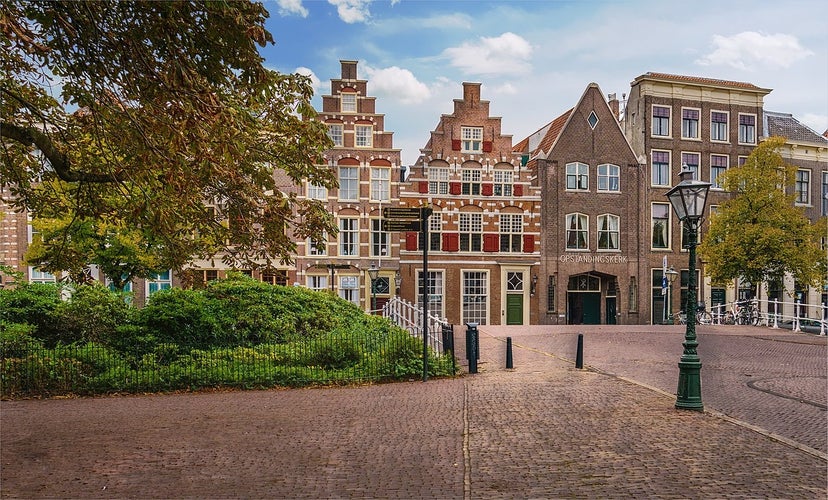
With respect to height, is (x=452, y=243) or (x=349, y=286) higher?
(x=452, y=243)

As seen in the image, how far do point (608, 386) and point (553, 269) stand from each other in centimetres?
2457

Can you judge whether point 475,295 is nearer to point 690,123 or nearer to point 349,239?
point 349,239

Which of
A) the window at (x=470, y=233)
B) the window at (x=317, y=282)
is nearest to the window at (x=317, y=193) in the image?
the window at (x=317, y=282)

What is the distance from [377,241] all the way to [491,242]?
253 inches

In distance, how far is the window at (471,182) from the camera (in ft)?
117

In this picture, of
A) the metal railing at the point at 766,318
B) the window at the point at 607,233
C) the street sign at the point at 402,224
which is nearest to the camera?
the street sign at the point at 402,224

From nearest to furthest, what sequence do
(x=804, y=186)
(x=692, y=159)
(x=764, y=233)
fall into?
(x=764, y=233)
(x=692, y=159)
(x=804, y=186)

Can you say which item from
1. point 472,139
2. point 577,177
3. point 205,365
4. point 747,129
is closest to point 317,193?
point 472,139

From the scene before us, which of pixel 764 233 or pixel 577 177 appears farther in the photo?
pixel 577 177

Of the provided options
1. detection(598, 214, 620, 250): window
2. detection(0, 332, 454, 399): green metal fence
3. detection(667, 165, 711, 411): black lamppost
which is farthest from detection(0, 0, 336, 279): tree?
detection(598, 214, 620, 250): window

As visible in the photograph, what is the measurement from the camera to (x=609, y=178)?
37.5 m

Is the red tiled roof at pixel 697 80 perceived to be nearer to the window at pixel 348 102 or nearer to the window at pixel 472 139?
A: the window at pixel 472 139

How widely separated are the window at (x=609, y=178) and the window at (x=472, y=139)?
740 centimetres

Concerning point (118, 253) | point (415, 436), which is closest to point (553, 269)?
point (118, 253)
